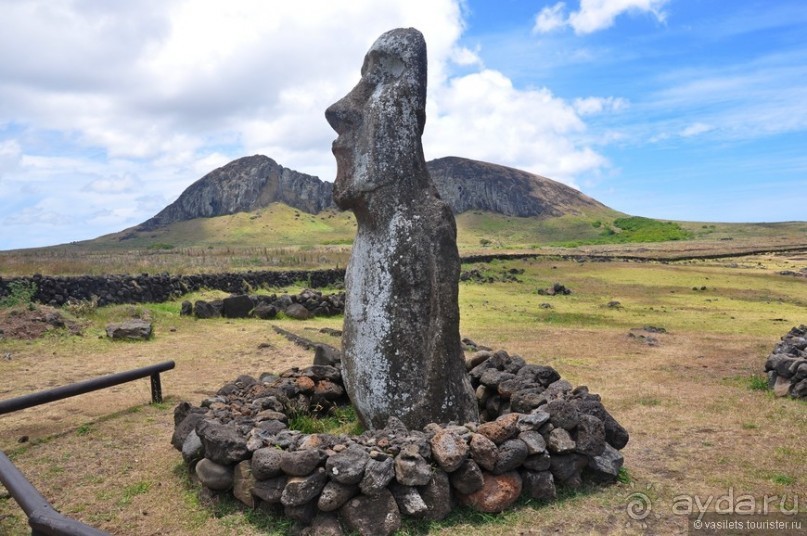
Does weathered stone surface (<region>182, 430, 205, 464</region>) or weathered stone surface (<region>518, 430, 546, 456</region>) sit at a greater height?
weathered stone surface (<region>518, 430, 546, 456</region>)

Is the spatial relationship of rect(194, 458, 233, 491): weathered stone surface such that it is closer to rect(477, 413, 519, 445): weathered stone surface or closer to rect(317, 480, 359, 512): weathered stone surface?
rect(317, 480, 359, 512): weathered stone surface

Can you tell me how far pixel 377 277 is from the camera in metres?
7.62

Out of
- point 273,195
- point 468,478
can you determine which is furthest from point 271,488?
point 273,195

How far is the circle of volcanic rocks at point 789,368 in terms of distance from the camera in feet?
33.9

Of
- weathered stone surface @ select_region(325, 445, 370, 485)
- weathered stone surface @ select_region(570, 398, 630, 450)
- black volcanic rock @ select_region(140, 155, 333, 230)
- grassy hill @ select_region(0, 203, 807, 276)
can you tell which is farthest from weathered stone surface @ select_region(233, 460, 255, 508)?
black volcanic rock @ select_region(140, 155, 333, 230)

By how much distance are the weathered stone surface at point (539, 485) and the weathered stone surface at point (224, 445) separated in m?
2.88

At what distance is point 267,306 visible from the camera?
2269 centimetres

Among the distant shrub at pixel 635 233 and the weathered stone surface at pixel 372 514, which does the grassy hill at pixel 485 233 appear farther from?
the weathered stone surface at pixel 372 514

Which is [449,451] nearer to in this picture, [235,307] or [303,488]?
[303,488]

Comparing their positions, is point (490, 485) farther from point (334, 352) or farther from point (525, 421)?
point (334, 352)

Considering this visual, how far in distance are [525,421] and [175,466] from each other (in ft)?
14.1

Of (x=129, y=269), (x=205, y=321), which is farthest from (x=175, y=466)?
(x=129, y=269)

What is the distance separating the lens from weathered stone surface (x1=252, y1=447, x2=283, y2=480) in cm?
570

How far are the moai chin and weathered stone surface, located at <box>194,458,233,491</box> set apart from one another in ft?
6.77
